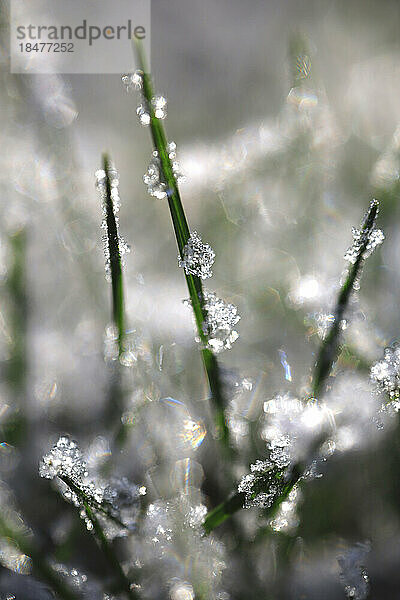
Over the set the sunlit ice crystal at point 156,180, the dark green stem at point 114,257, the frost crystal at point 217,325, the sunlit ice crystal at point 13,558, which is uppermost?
the sunlit ice crystal at point 156,180

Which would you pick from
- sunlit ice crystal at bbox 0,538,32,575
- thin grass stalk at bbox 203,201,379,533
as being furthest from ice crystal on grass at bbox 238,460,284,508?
sunlit ice crystal at bbox 0,538,32,575

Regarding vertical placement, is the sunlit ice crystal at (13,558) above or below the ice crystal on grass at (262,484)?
below

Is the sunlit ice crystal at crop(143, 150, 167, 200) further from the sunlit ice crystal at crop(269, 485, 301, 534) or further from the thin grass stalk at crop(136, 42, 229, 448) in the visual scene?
the sunlit ice crystal at crop(269, 485, 301, 534)

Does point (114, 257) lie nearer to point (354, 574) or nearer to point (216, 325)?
point (216, 325)

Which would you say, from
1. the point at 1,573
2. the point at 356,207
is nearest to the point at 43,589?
the point at 1,573

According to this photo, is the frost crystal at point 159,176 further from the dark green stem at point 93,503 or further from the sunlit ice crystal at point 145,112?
the dark green stem at point 93,503

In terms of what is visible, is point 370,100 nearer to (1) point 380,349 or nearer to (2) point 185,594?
(1) point 380,349

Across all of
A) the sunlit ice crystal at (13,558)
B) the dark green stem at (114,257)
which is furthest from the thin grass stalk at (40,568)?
the dark green stem at (114,257)
